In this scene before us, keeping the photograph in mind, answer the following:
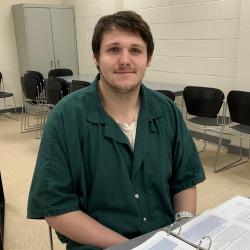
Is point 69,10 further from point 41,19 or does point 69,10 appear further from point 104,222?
point 104,222

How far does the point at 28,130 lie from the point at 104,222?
430cm

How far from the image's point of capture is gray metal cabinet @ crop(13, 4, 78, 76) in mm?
5816

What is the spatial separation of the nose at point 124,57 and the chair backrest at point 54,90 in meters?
3.24

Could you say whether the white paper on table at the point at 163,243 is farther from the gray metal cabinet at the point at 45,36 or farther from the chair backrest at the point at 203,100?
the gray metal cabinet at the point at 45,36

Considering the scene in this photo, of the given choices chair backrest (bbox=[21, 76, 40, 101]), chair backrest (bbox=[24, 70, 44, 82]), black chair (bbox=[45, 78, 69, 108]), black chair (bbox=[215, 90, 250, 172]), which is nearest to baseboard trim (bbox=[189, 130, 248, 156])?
black chair (bbox=[215, 90, 250, 172])

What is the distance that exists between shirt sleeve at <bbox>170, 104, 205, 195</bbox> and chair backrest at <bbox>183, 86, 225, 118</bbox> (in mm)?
2275

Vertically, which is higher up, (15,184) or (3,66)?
(3,66)

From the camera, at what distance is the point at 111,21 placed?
1.19m

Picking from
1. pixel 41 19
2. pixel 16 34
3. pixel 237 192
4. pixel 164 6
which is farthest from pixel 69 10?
pixel 237 192

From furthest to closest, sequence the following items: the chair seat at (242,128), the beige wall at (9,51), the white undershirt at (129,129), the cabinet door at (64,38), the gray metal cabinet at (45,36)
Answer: the cabinet door at (64,38) < the beige wall at (9,51) < the gray metal cabinet at (45,36) < the chair seat at (242,128) < the white undershirt at (129,129)

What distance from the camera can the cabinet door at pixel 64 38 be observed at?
20.1 feet

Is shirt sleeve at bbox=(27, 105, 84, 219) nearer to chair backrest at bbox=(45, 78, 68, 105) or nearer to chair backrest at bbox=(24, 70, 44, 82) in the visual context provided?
chair backrest at bbox=(45, 78, 68, 105)

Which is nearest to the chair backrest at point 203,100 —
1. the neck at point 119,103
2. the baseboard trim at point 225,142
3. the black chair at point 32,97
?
the baseboard trim at point 225,142

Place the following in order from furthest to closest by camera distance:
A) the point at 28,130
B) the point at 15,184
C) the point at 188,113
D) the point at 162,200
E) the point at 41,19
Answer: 1. the point at 41,19
2. the point at 28,130
3. the point at 188,113
4. the point at 15,184
5. the point at 162,200
